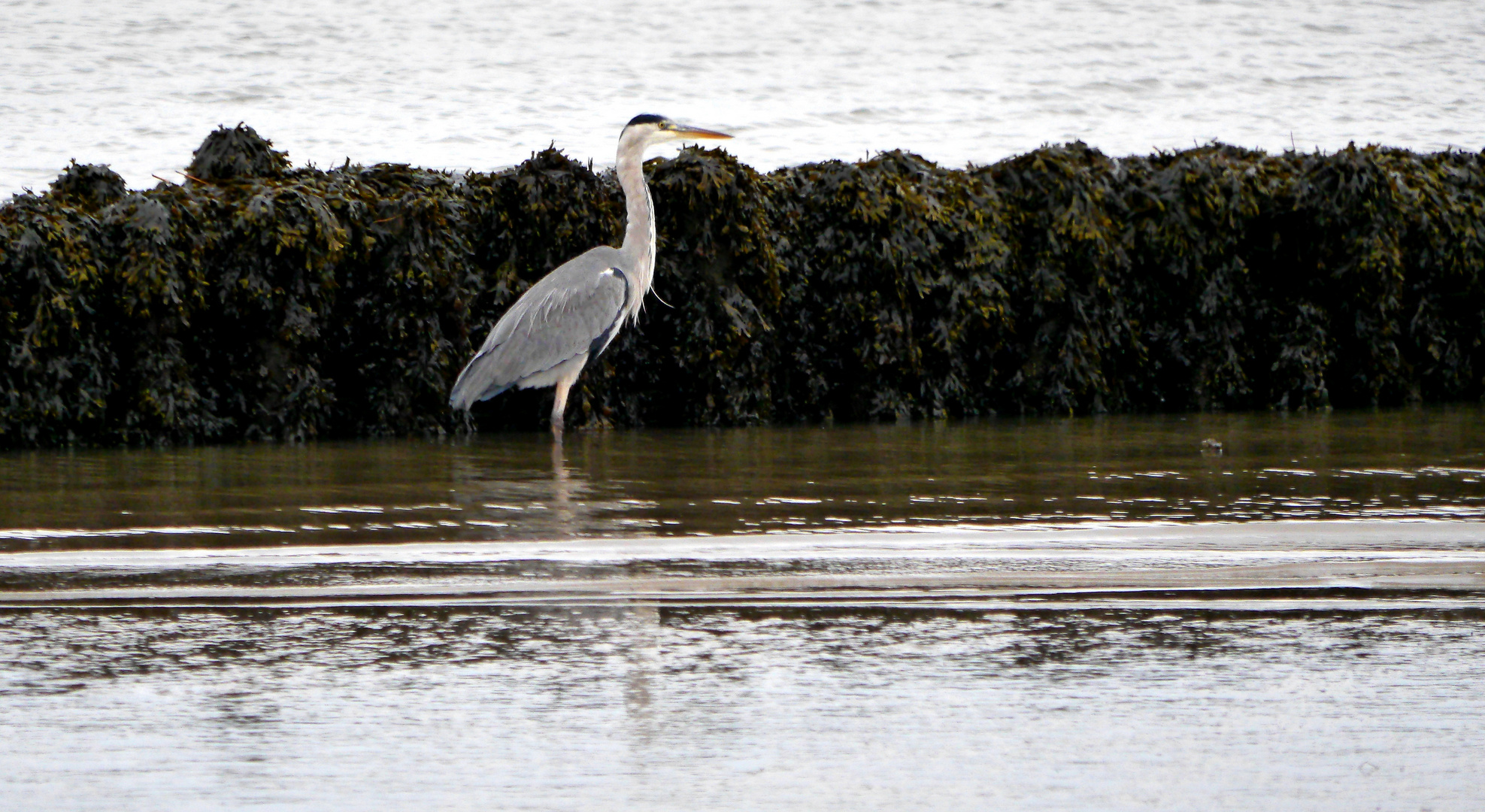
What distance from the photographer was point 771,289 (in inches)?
407

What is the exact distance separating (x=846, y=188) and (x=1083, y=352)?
1725 mm

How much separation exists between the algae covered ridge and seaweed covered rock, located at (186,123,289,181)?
21 millimetres

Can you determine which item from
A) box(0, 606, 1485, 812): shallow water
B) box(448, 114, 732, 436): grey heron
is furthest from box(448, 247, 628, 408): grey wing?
box(0, 606, 1485, 812): shallow water

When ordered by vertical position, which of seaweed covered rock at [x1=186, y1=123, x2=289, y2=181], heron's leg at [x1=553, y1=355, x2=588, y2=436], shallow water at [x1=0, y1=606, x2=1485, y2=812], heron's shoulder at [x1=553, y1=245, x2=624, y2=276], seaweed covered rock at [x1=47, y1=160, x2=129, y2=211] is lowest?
shallow water at [x1=0, y1=606, x2=1485, y2=812]

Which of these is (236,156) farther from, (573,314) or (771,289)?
(771,289)

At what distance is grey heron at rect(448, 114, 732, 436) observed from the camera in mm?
9484

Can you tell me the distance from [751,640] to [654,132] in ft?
20.5

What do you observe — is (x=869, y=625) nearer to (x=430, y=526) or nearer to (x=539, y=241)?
(x=430, y=526)

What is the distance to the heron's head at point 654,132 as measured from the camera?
9930mm

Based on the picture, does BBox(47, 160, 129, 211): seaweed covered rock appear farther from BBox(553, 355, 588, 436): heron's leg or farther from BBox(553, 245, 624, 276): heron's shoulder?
BBox(553, 355, 588, 436): heron's leg

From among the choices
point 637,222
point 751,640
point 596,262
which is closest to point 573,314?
point 596,262

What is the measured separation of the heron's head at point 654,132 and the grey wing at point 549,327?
2.24 ft

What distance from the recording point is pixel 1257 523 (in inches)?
238

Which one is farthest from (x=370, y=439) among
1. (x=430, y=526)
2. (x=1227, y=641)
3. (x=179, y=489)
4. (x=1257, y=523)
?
(x=1227, y=641)
